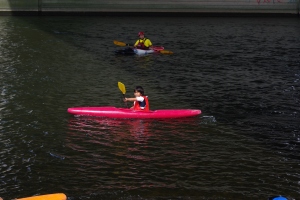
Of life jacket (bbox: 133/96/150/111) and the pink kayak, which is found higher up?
life jacket (bbox: 133/96/150/111)

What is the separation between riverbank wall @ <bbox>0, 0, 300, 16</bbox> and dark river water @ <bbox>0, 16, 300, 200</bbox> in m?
→ 11.1

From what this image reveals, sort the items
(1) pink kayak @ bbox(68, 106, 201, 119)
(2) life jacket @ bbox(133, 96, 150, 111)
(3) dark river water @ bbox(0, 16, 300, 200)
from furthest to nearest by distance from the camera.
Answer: (2) life jacket @ bbox(133, 96, 150, 111), (1) pink kayak @ bbox(68, 106, 201, 119), (3) dark river water @ bbox(0, 16, 300, 200)

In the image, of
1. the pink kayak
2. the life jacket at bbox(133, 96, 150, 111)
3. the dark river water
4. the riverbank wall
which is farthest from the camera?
the riverbank wall

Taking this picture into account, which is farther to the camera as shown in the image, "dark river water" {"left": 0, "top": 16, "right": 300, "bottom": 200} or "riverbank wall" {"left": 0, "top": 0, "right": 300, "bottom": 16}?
A: "riverbank wall" {"left": 0, "top": 0, "right": 300, "bottom": 16}

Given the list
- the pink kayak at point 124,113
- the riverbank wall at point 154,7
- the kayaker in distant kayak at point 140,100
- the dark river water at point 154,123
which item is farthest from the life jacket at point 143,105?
the riverbank wall at point 154,7

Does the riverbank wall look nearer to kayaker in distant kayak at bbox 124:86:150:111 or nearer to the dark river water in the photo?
the dark river water

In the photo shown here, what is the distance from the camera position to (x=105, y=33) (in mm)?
33688

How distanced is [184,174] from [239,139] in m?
2.96

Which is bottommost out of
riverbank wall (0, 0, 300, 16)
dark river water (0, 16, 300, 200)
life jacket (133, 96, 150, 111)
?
dark river water (0, 16, 300, 200)

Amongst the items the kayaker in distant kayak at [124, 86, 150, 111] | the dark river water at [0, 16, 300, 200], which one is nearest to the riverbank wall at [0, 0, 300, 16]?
the dark river water at [0, 16, 300, 200]

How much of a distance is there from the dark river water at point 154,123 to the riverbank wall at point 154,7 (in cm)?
1112

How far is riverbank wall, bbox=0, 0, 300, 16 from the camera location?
42312 millimetres

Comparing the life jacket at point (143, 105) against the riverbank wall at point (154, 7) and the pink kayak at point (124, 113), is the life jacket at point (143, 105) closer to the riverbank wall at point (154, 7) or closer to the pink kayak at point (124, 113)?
the pink kayak at point (124, 113)

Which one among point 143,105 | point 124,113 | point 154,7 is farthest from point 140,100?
point 154,7
